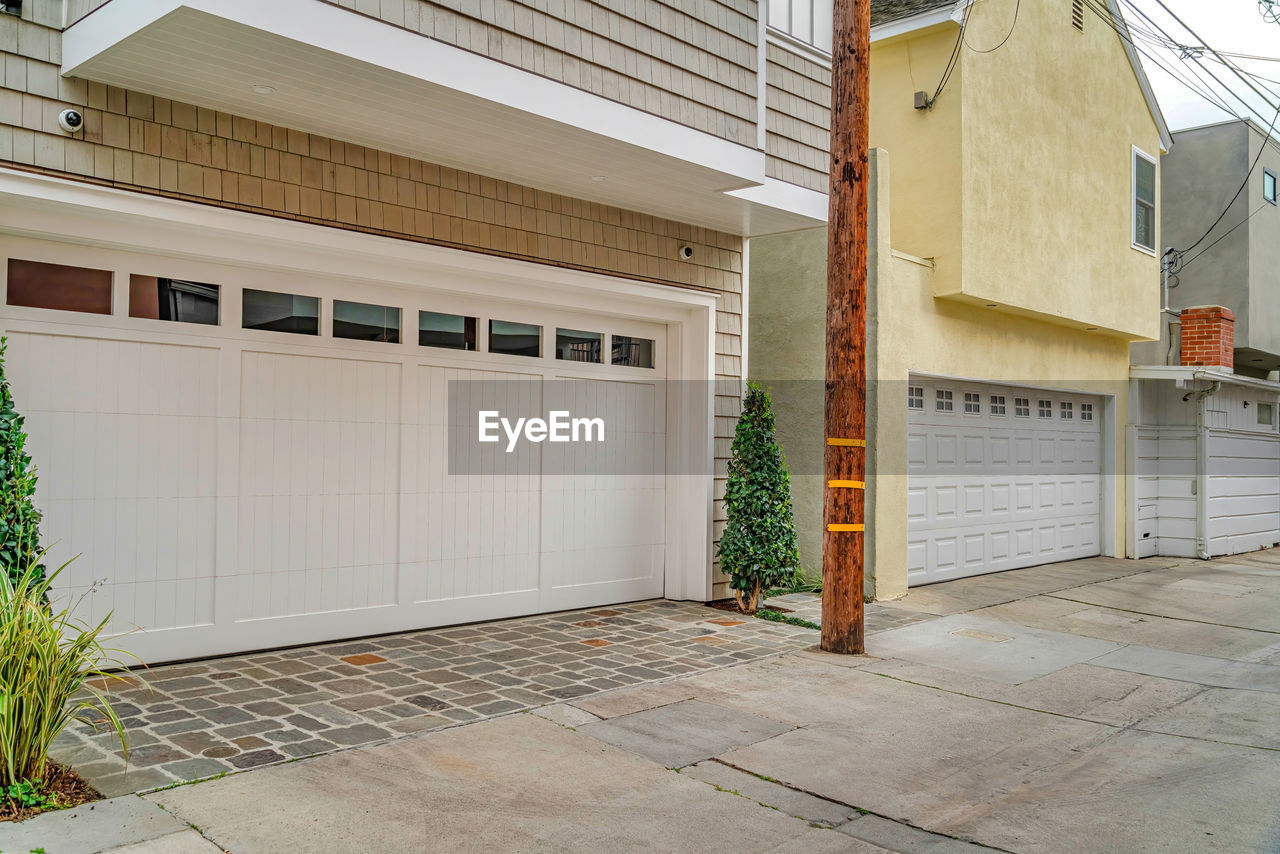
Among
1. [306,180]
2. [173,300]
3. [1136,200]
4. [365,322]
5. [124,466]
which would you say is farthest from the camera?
[1136,200]

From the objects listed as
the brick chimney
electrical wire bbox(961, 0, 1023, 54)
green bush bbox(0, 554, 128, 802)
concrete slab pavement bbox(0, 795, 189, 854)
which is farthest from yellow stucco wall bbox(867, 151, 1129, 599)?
green bush bbox(0, 554, 128, 802)

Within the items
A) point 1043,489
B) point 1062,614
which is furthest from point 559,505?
point 1043,489

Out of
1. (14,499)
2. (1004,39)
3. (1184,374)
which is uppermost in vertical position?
(1004,39)

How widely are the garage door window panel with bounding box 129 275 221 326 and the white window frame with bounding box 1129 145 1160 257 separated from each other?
11.9 meters

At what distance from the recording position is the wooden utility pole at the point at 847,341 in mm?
6930

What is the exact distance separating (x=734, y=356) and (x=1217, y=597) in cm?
608

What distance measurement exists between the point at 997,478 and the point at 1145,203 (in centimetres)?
544

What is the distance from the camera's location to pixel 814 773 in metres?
4.58

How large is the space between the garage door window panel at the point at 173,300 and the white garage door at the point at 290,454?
0.5 inches

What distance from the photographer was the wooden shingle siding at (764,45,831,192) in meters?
8.00

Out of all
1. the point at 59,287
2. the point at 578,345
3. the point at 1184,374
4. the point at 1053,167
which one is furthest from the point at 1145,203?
the point at 59,287

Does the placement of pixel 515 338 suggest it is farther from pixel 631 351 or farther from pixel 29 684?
pixel 29 684

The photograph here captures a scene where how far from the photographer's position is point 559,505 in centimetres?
820

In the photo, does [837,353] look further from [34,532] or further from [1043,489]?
[1043,489]
